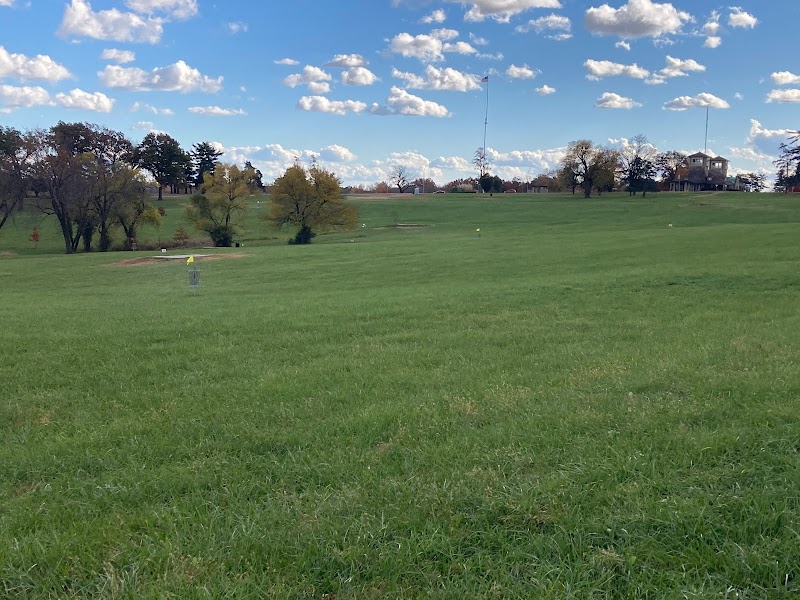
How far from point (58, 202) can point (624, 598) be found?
53.7 m

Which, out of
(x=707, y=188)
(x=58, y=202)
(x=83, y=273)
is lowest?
(x=83, y=273)

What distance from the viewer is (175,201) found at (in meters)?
96.0

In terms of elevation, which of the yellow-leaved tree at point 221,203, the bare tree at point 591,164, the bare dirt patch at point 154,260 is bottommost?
the bare dirt patch at point 154,260

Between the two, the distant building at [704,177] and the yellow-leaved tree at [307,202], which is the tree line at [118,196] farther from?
the distant building at [704,177]

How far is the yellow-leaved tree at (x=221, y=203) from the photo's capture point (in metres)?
54.1

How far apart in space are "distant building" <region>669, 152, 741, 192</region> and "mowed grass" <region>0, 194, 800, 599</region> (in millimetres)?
116854

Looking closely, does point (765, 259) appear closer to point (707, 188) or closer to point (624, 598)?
point (624, 598)

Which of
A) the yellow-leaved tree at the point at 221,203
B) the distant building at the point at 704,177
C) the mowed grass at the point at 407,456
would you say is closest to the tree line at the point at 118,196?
the yellow-leaved tree at the point at 221,203

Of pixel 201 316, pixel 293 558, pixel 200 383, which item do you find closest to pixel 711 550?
pixel 293 558

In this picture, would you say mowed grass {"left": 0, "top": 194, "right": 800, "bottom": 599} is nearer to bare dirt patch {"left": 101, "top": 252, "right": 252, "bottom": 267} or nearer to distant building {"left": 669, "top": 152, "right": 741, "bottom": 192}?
bare dirt patch {"left": 101, "top": 252, "right": 252, "bottom": 267}

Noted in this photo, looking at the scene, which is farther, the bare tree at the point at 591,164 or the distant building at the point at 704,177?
the distant building at the point at 704,177

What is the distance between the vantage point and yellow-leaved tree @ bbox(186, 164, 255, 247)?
54125 mm

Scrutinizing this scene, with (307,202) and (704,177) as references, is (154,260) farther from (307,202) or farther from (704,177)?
(704,177)

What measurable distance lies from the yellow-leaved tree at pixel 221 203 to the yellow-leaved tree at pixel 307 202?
354 centimetres
